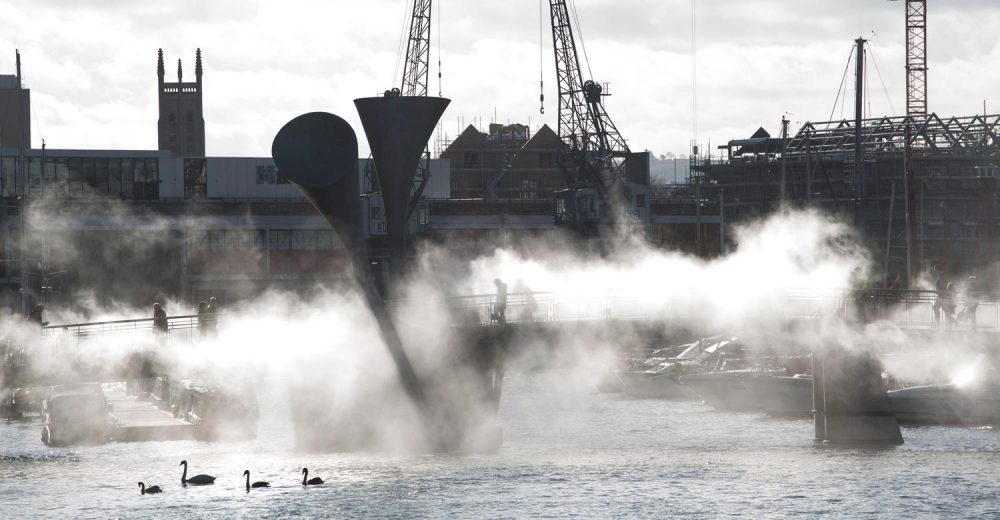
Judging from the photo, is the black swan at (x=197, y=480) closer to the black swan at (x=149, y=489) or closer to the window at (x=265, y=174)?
the black swan at (x=149, y=489)

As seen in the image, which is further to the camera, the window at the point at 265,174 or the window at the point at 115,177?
the window at the point at 265,174

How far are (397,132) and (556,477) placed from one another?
53.1 feet

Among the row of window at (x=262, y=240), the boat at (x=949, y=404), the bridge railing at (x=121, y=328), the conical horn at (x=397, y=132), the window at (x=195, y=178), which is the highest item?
the window at (x=195, y=178)

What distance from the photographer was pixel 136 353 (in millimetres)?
61469

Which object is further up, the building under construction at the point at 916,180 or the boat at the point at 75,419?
the building under construction at the point at 916,180

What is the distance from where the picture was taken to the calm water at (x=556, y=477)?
172 feet

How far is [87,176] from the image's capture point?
5384 inches

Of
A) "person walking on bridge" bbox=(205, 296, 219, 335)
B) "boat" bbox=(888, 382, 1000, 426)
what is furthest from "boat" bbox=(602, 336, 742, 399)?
"person walking on bridge" bbox=(205, 296, 219, 335)

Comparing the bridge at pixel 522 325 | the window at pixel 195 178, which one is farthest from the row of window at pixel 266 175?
the bridge at pixel 522 325

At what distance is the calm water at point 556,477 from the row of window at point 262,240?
5478cm

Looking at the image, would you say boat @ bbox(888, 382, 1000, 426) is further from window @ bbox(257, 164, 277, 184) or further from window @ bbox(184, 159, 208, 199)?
window @ bbox(184, 159, 208, 199)

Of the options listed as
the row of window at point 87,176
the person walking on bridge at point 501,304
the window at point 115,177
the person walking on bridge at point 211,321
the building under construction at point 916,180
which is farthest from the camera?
the building under construction at point 916,180

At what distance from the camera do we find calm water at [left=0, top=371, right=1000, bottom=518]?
172 feet

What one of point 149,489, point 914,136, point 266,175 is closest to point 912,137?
point 914,136
